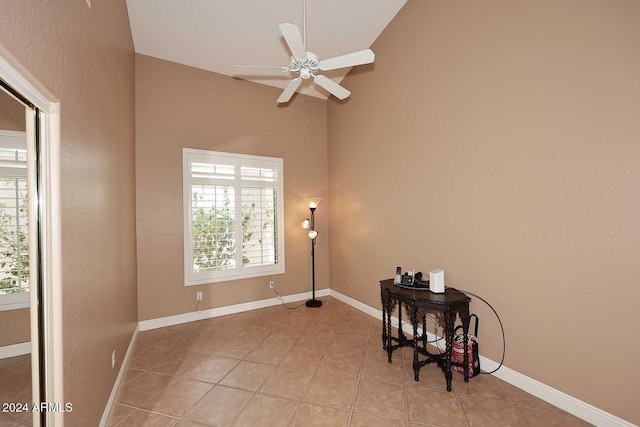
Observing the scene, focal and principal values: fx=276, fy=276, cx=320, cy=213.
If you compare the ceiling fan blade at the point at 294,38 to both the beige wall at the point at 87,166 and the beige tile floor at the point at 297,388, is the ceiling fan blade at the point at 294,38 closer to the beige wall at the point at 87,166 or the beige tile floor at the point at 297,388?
the beige wall at the point at 87,166

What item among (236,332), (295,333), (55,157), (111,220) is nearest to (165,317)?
(236,332)

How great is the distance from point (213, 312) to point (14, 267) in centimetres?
336

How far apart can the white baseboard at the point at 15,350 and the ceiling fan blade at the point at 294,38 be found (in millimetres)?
2248

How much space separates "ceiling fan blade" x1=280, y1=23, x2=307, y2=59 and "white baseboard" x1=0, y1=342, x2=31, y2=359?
2.25 metres

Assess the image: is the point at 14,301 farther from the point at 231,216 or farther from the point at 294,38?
the point at 231,216

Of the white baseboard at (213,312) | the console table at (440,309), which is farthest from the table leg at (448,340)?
the white baseboard at (213,312)

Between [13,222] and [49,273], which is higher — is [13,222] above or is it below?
above

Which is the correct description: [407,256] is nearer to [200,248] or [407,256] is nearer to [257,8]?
[200,248]

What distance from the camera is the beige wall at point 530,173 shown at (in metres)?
1.89

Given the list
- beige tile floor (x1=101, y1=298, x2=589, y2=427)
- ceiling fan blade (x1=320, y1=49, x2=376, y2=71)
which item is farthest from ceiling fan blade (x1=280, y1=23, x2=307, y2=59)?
beige tile floor (x1=101, y1=298, x2=589, y2=427)

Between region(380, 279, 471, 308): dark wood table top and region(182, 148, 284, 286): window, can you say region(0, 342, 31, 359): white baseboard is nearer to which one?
region(380, 279, 471, 308): dark wood table top

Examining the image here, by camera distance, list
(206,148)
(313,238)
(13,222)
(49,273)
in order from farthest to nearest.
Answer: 1. (313,238)
2. (206,148)
3. (49,273)
4. (13,222)

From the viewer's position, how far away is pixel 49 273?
1.27 metres

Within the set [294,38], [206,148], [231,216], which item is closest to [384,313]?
[231,216]
